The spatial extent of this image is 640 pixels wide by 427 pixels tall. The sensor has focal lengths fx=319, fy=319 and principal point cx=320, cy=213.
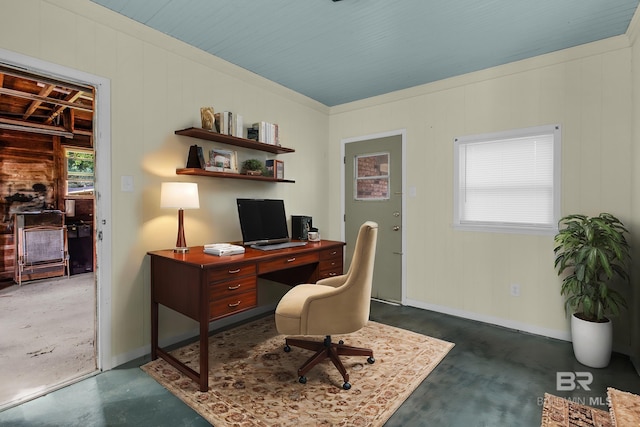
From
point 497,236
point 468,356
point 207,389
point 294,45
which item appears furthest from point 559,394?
point 294,45

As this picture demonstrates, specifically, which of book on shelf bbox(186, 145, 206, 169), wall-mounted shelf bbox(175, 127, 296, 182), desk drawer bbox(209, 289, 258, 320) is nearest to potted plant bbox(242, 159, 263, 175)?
wall-mounted shelf bbox(175, 127, 296, 182)

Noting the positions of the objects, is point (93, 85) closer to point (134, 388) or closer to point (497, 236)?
point (134, 388)

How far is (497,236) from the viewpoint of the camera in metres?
3.13

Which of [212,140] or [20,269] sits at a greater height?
[212,140]

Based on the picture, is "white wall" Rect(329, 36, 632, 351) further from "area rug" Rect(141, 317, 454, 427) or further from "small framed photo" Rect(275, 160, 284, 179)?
"small framed photo" Rect(275, 160, 284, 179)

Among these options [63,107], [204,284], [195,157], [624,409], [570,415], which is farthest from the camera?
[63,107]

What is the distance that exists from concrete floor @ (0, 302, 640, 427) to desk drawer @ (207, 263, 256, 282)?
75 cm

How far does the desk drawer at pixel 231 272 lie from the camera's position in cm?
203

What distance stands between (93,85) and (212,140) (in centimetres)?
94

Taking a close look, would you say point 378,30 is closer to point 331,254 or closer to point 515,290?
point 331,254

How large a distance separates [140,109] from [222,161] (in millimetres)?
746

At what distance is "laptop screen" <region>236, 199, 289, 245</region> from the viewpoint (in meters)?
2.81

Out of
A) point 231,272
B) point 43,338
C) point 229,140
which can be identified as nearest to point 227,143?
point 229,140

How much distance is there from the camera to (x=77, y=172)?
18.3 ft
